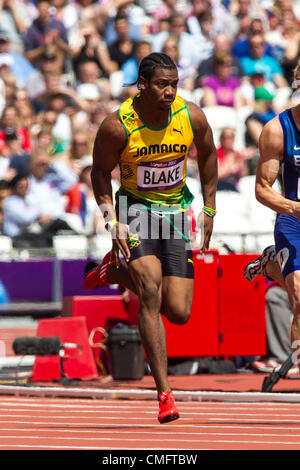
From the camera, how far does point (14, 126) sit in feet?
58.9

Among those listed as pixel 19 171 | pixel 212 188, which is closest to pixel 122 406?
pixel 212 188

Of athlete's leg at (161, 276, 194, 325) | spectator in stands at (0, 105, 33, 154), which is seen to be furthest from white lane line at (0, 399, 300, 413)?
spectator in stands at (0, 105, 33, 154)

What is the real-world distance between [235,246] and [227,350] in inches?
123

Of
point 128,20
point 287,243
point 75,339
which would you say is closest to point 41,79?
point 128,20

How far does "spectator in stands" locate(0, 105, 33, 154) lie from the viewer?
17906 mm

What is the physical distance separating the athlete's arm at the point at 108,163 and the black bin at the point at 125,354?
11.8 ft

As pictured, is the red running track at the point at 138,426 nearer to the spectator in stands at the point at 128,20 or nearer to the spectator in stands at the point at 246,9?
the spectator in stands at the point at 128,20

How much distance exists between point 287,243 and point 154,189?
3.38 feet

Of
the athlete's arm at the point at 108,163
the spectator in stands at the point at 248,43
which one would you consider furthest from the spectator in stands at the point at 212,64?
the athlete's arm at the point at 108,163

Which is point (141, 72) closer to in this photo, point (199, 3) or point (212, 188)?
point (212, 188)

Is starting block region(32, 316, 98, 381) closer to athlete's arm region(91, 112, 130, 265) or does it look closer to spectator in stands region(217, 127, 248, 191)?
athlete's arm region(91, 112, 130, 265)

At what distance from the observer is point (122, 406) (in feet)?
29.5

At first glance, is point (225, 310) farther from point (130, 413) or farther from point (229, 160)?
point (229, 160)

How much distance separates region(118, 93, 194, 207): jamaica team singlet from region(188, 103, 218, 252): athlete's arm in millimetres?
53
